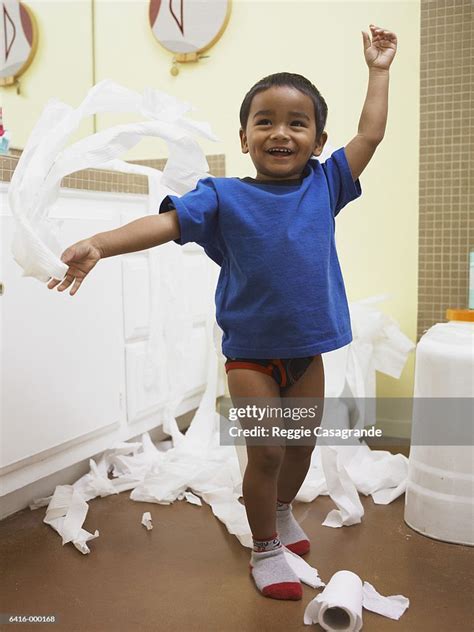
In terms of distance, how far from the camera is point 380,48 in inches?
39.4

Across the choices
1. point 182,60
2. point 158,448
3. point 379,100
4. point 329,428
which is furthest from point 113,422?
point 182,60

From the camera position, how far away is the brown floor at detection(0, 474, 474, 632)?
900mm

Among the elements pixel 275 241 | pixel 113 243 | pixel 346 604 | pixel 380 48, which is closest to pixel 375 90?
pixel 380 48

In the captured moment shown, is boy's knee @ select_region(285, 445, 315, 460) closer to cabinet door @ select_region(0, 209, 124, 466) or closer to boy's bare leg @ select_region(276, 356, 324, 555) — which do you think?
boy's bare leg @ select_region(276, 356, 324, 555)

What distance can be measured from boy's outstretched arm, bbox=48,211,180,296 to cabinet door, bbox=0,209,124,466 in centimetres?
38

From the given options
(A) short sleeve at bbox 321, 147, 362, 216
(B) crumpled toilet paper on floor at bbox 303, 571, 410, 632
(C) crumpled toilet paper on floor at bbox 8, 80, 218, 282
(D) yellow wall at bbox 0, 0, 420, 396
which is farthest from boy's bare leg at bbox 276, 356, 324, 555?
(D) yellow wall at bbox 0, 0, 420, 396

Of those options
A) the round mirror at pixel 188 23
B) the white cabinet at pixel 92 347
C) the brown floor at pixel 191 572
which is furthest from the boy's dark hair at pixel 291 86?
the round mirror at pixel 188 23

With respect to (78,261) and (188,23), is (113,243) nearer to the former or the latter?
(78,261)

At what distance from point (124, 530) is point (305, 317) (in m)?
0.55

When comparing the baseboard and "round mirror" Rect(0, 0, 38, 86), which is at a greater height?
"round mirror" Rect(0, 0, 38, 86)

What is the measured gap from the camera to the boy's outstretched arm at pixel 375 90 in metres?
0.99

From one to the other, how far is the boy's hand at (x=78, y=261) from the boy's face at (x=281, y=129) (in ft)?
1.02

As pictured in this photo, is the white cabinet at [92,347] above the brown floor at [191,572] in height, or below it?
above

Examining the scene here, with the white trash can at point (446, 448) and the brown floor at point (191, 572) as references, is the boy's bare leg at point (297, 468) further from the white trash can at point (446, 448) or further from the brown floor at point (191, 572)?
the white trash can at point (446, 448)
